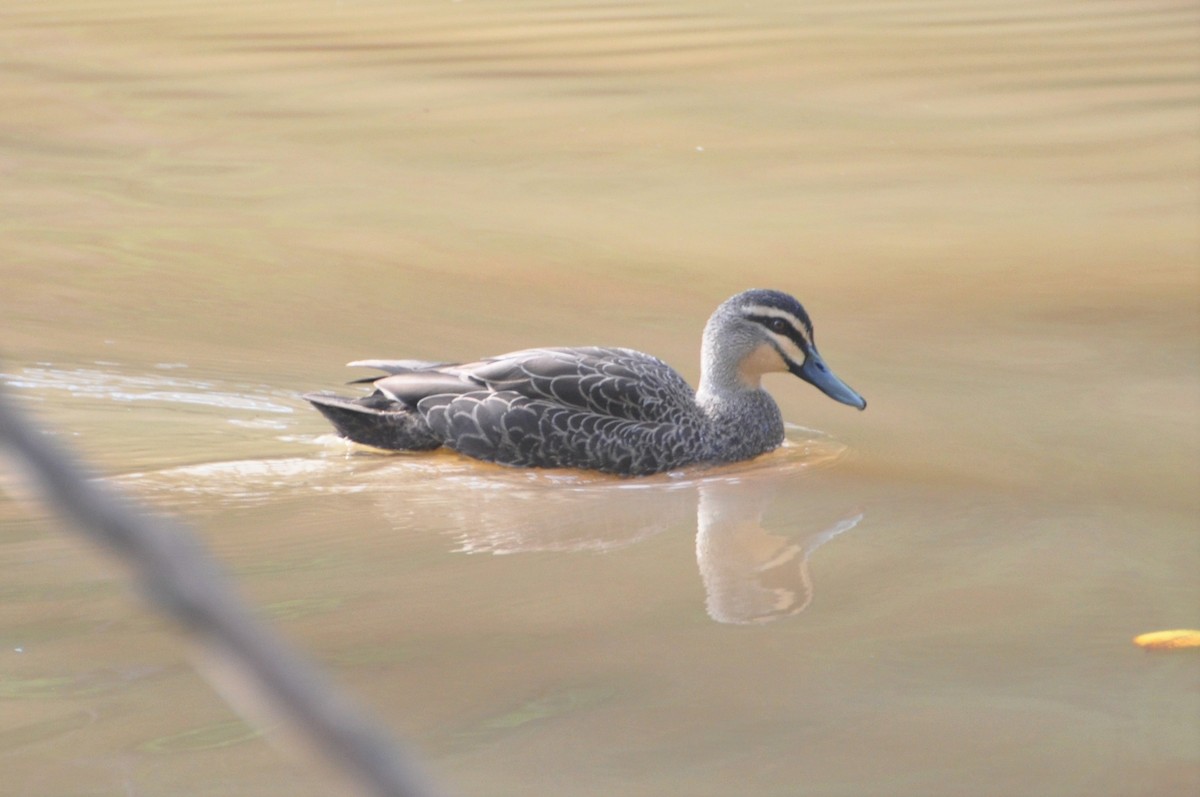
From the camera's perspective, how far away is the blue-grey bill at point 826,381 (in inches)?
274

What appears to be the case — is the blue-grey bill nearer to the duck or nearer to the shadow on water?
the duck

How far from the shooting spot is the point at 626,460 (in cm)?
663

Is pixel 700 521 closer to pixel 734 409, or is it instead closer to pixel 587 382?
pixel 587 382

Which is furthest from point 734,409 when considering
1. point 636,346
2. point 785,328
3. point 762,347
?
point 636,346

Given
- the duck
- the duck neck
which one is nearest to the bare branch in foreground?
the duck

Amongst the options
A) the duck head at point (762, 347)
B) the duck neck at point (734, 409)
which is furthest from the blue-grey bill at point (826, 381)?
the duck neck at point (734, 409)

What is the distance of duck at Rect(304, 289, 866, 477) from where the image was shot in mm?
6613

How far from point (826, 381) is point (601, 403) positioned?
108cm

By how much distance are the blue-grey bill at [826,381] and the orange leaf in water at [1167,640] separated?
93.8 inches

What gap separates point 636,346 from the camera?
8391mm

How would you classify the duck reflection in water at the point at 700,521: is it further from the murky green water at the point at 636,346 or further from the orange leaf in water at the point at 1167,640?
the orange leaf in water at the point at 1167,640

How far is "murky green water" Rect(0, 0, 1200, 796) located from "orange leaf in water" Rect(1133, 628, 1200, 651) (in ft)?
0.18

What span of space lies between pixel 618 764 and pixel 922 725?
830mm

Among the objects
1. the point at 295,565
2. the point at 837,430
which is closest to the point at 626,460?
the point at 837,430
